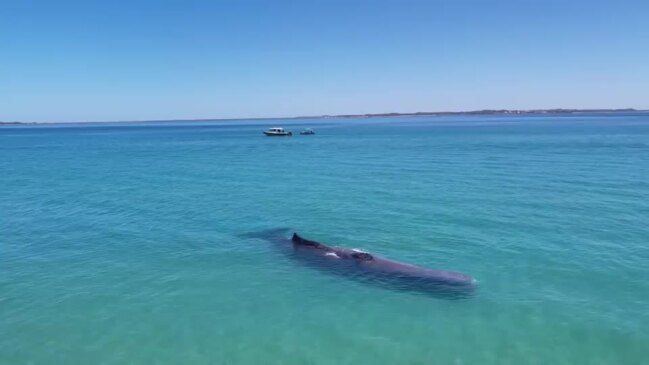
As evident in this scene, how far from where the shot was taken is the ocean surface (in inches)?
601

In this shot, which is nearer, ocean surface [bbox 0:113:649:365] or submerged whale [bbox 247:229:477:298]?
ocean surface [bbox 0:113:649:365]

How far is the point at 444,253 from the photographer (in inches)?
926

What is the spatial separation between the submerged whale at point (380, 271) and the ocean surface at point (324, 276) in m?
0.70

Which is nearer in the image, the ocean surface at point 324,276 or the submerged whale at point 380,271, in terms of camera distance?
the ocean surface at point 324,276

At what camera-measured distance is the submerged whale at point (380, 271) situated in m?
19.2

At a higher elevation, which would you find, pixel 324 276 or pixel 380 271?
pixel 380 271

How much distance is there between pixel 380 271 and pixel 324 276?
2537 millimetres

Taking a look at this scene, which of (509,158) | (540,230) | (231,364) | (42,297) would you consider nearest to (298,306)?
(231,364)

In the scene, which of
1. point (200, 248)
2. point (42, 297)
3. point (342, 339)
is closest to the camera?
point (342, 339)

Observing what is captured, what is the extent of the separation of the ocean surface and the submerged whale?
70 centimetres

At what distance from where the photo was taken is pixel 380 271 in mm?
20844

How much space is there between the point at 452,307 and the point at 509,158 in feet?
171

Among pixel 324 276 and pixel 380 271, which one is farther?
pixel 380 271

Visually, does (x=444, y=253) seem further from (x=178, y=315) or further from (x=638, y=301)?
(x=178, y=315)
